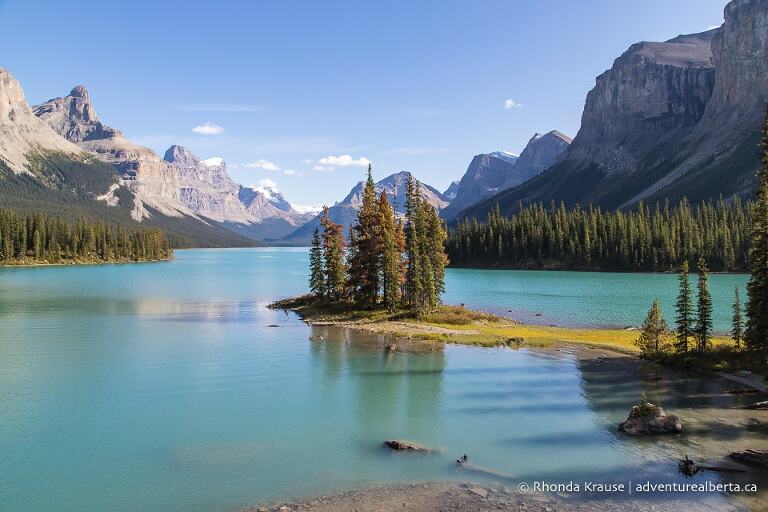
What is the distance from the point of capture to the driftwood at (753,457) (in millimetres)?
25688

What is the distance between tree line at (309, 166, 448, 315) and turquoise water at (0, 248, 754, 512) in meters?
14.5

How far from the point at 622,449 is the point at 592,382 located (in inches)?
600

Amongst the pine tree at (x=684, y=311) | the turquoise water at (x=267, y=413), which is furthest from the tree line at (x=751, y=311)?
the turquoise water at (x=267, y=413)

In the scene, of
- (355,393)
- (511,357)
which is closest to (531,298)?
(511,357)

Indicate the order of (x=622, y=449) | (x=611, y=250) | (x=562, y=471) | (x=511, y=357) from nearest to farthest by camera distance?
(x=562, y=471) < (x=622, y=449) < (x=511, y=357) < (x=611, y=250)

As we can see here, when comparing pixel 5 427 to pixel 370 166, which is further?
pixel 370 166

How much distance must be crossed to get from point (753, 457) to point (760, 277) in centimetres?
2145

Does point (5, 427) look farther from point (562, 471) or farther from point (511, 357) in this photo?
point (511, 357)

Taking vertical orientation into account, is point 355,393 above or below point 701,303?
below

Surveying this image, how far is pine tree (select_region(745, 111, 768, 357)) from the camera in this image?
40625 mm

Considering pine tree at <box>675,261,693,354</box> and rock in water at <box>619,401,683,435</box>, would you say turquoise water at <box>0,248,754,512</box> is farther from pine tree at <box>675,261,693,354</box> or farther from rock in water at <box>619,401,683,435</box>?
pine tree at <box>675,261,693,354</box>

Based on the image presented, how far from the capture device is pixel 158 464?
27.5 m

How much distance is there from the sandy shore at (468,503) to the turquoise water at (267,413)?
4.66ft

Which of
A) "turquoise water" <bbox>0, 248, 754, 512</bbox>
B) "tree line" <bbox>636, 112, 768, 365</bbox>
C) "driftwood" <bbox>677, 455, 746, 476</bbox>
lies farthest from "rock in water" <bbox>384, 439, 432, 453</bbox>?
"tree line" <bbox>636, 112, 768, 365</bbox>
